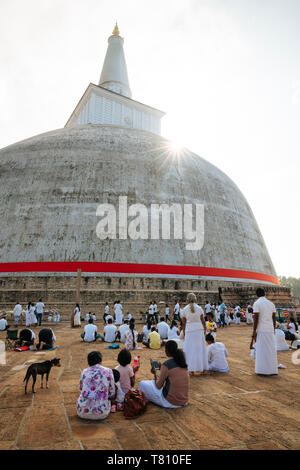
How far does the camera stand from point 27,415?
359 cm

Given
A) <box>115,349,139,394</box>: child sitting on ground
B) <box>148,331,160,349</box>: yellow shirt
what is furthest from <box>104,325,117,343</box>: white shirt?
<box>115,349,139,394</box>: child sitting on ground

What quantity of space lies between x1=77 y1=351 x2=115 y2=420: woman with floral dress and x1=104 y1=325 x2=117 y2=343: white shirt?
5.60 meters

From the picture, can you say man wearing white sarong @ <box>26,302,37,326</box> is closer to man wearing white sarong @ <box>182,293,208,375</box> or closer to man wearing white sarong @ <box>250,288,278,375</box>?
man wearing white sarong @ <box>182,293,208,375</box>

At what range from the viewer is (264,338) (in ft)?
18.8

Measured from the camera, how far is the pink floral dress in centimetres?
347

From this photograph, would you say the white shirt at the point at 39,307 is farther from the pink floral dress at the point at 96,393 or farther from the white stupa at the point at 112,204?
the pink floral dress at the point at 96,393

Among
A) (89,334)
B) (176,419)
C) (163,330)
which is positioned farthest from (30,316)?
(176,419)

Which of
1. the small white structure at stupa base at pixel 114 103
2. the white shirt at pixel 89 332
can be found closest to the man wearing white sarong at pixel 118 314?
the white shirt at pixel 89 332

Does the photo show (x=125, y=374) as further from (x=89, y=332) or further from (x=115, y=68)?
(x=115, y=68)

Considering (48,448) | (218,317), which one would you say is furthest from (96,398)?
(218,317)

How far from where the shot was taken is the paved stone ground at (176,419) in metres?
2.88

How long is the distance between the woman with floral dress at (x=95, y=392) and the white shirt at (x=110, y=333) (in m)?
5.60

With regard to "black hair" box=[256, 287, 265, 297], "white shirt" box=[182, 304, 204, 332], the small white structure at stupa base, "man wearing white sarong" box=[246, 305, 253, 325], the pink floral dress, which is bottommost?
"man wearing white sarong" box=[246, 305, 253, 325]

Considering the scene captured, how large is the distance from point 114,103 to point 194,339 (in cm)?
3358
